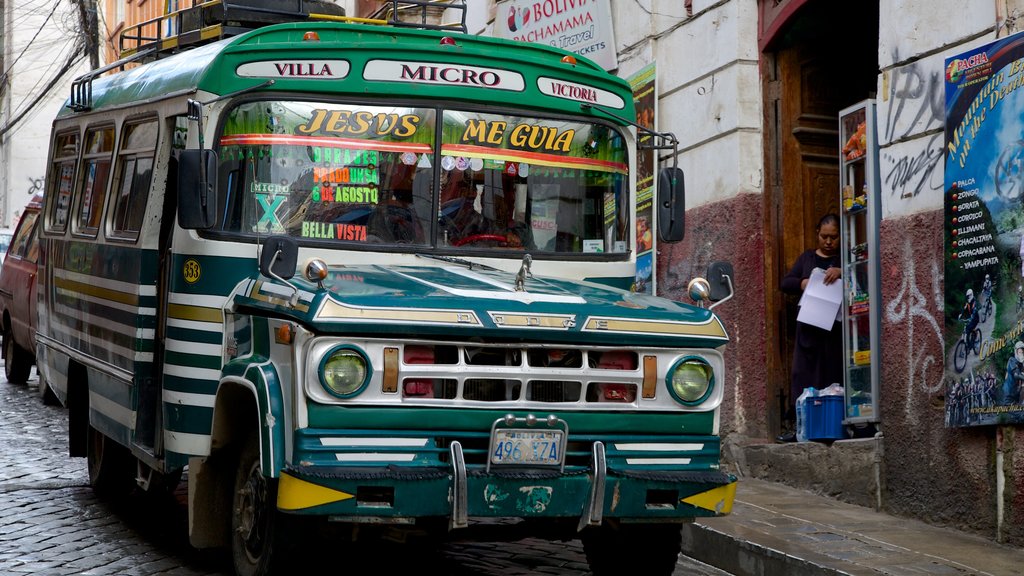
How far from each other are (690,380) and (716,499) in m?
0.49

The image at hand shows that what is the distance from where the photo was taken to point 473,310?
18.2ft

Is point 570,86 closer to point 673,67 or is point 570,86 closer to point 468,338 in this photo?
point 468,338

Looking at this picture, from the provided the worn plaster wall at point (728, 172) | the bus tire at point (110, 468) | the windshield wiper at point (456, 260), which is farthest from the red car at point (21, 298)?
the windshield wiper at point (456, 260)

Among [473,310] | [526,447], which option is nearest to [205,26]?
[473,310]

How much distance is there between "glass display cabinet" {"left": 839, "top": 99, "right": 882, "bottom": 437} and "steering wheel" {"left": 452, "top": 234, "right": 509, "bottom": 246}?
127 inches

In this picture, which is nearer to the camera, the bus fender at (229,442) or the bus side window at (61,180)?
the bus fender at (229,442)

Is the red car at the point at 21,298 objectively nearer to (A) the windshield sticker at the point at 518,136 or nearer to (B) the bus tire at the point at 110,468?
(B) the bus tire at the point at 110,468

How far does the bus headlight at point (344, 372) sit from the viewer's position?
5.38 metres

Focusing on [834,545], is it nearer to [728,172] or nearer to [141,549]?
[141,549]

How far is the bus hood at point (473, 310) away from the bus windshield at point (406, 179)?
0.51 m

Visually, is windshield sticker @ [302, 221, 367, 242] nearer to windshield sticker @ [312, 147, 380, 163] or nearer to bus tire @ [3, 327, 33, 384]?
windshield sticker @ [312, 147, 380, 163]

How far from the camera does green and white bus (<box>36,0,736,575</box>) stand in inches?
215

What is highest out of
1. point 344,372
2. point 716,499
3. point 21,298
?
point 21,298

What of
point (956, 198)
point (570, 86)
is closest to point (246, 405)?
point (570, 86)
